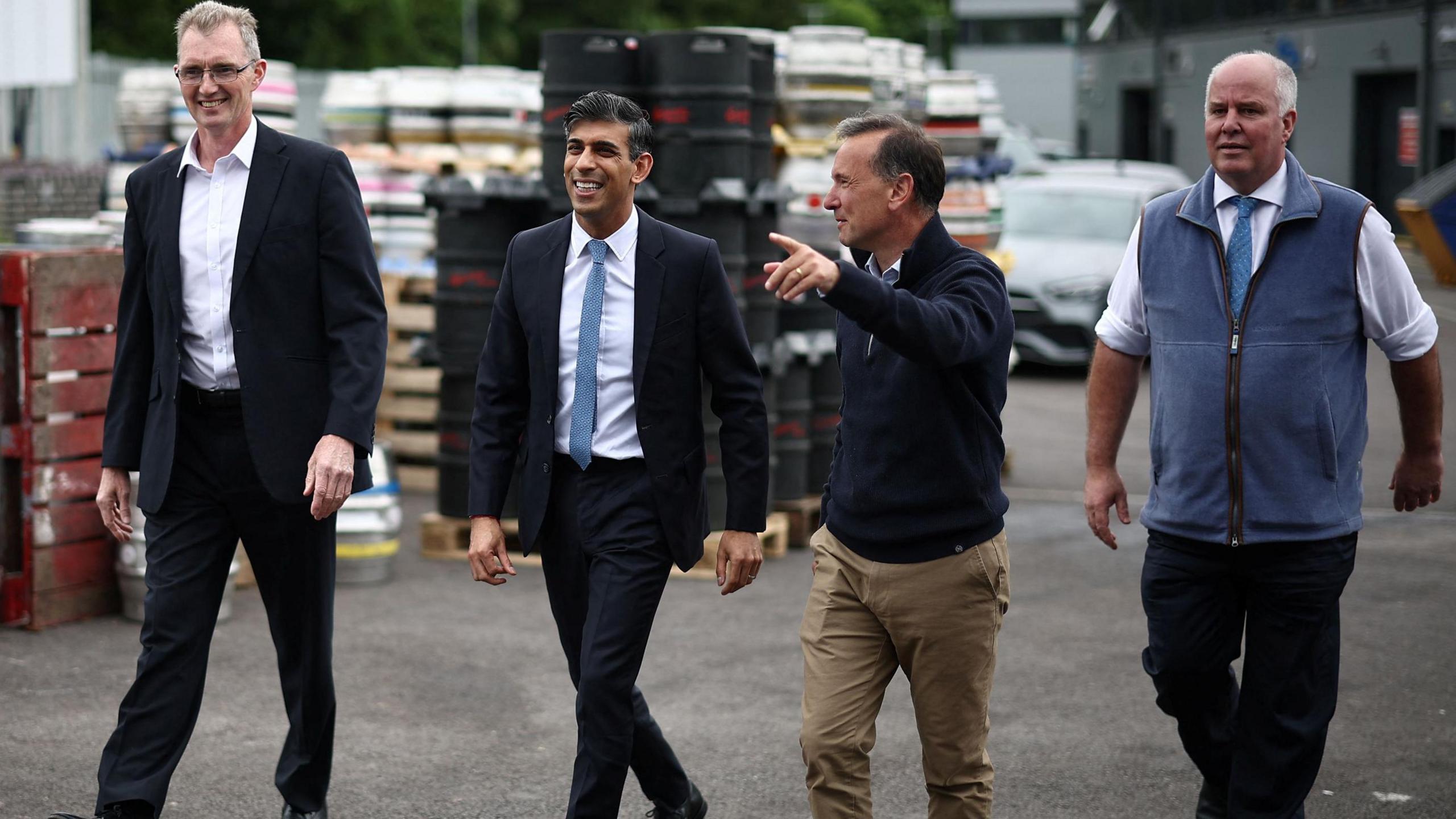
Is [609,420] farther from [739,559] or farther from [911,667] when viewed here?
[911,667]

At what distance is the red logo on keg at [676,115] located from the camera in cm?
787

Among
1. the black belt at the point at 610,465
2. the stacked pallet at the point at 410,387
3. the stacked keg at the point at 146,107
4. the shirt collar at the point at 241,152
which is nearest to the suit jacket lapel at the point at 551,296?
the black belt at the point at 610,465

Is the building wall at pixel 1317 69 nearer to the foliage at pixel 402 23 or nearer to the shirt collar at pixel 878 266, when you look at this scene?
the foliage at pixel 402 23

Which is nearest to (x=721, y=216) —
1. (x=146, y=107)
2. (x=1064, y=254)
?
(x=146, y=107)

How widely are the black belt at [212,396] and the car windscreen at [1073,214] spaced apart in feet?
44.3

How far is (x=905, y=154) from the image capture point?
12.4 feet

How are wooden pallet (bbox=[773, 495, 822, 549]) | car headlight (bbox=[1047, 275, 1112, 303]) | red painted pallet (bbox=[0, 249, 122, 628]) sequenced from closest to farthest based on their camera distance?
red painted pallet (bbox=[0, 249, 122, 628]), wooden pallet (bbox=[773, 495, 822, 549]), car headlight (bbox=[1047, 275, 1112, 303])

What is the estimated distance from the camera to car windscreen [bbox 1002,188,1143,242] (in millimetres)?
17078

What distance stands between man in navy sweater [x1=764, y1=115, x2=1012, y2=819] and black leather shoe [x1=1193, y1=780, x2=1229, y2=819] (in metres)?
1.02

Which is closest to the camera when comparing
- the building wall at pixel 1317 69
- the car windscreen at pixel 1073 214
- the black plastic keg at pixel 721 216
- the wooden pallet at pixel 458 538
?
the black plastic keg at pixel 721 216

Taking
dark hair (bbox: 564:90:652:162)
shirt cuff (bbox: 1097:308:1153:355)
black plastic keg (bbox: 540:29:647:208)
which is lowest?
shirt cuff (bbox: 1097:308:1153:355)

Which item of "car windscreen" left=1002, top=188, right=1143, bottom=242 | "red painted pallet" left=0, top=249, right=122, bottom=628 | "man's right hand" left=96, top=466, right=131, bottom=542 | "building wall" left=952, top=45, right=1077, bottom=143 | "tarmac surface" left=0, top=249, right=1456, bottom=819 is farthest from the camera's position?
"building wall" left=952, top=45, right=1077, bottom=143

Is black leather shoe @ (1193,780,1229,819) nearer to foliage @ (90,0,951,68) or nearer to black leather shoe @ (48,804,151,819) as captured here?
black leather shoe @ (48,804,151,819)

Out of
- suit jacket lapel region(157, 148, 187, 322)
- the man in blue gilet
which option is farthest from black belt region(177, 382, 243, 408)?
the man in blue gilet
